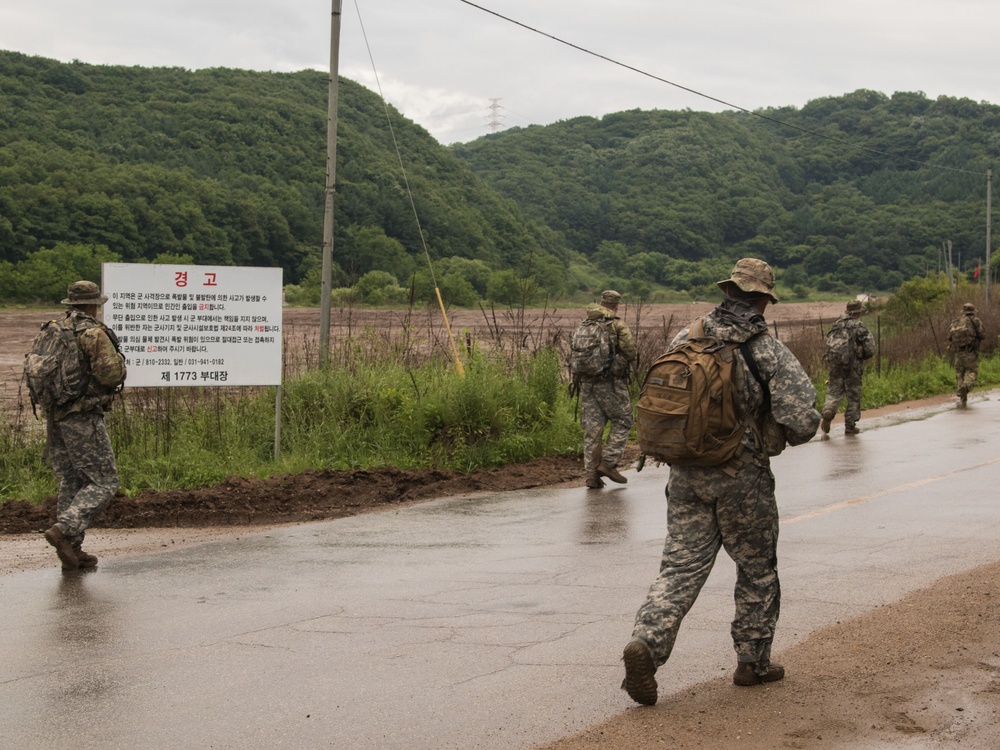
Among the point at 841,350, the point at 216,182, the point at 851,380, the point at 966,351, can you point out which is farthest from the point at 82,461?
the point at 216,182

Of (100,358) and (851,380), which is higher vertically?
(100,358)

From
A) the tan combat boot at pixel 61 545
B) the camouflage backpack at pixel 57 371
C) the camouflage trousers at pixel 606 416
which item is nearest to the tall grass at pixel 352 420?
the camouflage trousers at pixel 606 416

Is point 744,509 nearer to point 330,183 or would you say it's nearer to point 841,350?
point 330,183

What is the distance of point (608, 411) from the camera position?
11977mm

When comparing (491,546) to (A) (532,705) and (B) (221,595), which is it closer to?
(B) (221,595)

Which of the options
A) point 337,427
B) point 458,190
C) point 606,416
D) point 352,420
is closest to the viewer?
point 606,416

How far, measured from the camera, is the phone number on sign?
11.5 m

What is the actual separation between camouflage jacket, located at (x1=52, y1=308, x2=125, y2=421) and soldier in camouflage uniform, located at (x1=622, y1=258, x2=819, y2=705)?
15.2 ft

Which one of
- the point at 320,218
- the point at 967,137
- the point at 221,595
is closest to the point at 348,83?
the point at 320,218

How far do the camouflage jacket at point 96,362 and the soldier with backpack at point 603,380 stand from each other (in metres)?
5.01

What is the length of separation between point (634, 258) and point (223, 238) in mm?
41957

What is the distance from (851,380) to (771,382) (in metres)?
12.5

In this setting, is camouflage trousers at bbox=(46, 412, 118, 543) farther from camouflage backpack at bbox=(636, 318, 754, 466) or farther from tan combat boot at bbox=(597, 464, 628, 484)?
tan combat boot at bbox=(597, 464, 628, 484)

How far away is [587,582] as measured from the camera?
7473mm
